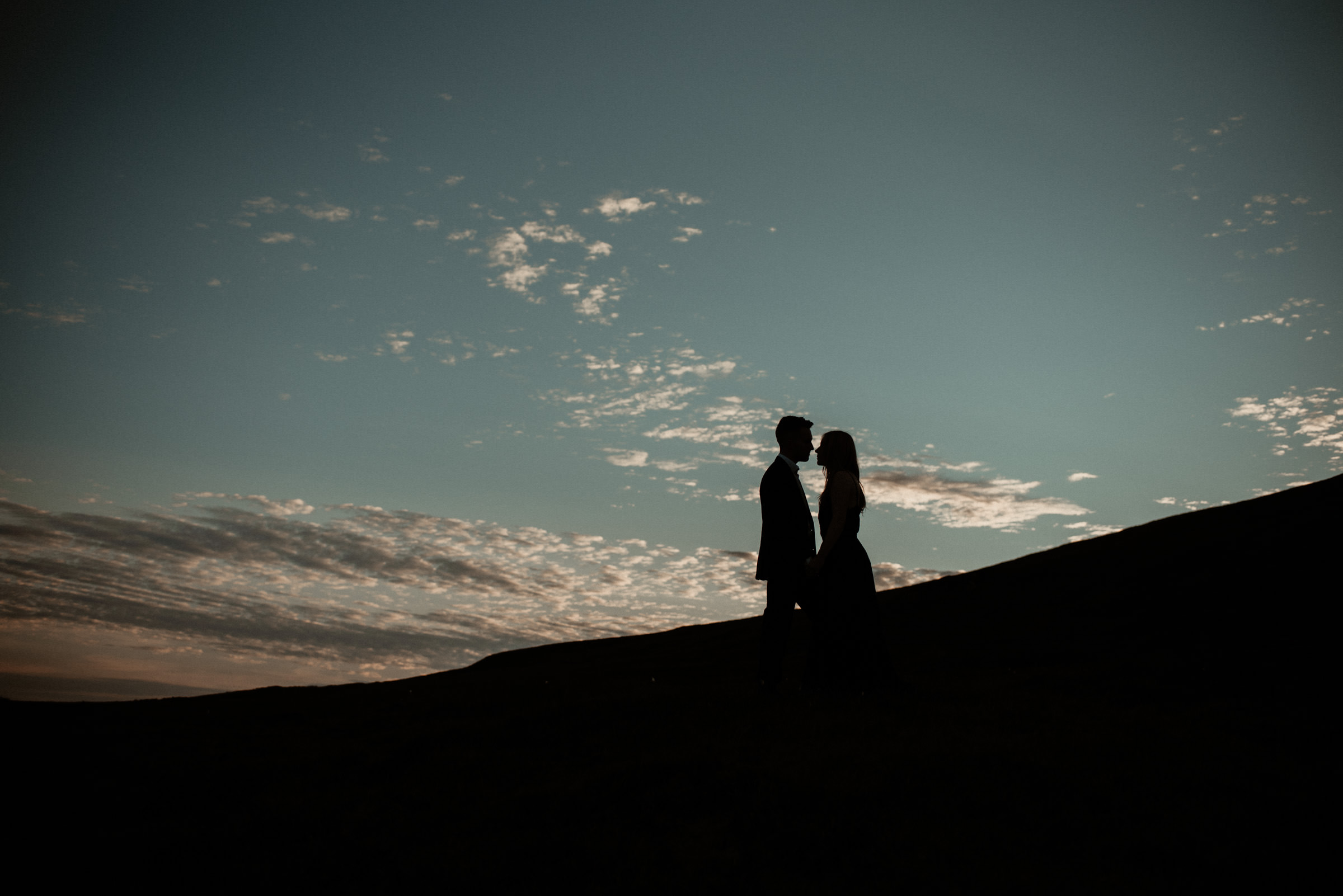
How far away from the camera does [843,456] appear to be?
11.6 metres

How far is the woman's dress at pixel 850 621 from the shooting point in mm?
11484

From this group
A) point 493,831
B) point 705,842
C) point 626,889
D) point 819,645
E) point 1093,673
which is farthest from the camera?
point 1093,673

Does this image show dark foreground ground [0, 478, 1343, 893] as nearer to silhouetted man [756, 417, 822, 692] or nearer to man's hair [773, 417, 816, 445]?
silhouetted man [756, 417, 822, 692]

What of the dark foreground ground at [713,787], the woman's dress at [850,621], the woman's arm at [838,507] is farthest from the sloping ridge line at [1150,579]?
the woman's arm at [838,507]

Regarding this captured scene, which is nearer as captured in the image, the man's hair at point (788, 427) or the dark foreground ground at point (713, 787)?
the dark foreground ground at point (713, 787)

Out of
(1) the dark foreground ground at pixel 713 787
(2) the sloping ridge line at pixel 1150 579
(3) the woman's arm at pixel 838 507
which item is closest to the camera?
(1) the dark foreground ground at pixel 713 787

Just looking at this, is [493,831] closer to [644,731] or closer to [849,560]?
[644,731]

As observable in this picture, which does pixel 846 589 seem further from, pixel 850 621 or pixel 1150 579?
pixel 1150 579

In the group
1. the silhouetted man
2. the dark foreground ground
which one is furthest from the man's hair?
the dark foreground ground

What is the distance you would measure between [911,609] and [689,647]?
11273 millimetres

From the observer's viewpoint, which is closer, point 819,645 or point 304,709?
point 819,645

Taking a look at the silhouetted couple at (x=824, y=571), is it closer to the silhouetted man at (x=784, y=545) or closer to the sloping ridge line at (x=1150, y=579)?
the silhouetted man at (x=784, y=545)

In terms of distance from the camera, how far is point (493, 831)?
660cm

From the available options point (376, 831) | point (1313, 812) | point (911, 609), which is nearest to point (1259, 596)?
point (911, 609)
